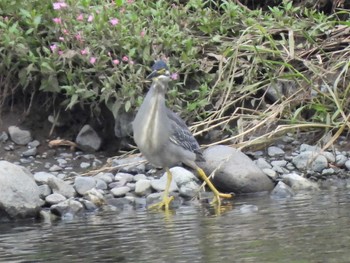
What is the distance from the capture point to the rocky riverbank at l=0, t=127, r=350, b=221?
8125mm

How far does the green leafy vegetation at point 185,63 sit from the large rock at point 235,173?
0.66 metres

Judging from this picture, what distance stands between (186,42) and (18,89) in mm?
1876

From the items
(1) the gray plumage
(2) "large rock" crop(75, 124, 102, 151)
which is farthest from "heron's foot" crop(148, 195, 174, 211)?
(2) "large rock" crop(75, 124, 102, 151)

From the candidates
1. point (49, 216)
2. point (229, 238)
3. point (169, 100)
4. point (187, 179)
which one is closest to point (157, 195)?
point (187, 179)

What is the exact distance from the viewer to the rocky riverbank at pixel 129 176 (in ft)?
26.7

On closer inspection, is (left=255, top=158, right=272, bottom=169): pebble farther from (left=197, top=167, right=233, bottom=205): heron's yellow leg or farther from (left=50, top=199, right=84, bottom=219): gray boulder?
(left=50, top=199, right=84, bottom=219): gray boulder

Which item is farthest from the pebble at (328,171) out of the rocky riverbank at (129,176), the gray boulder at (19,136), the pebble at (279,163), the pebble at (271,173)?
the gray boulder at (19,136)

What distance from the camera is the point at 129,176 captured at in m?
9.33

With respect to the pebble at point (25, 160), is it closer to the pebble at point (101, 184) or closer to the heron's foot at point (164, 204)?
the pebble at point (101, 184)

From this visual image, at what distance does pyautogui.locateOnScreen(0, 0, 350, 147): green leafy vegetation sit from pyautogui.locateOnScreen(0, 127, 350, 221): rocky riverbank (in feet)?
1.30

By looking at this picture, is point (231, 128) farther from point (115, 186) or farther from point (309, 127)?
point (115, 186)

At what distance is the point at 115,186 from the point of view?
29.8ft

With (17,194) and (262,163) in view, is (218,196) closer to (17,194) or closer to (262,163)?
(262,163)

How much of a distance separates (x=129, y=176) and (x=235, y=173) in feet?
3.24
